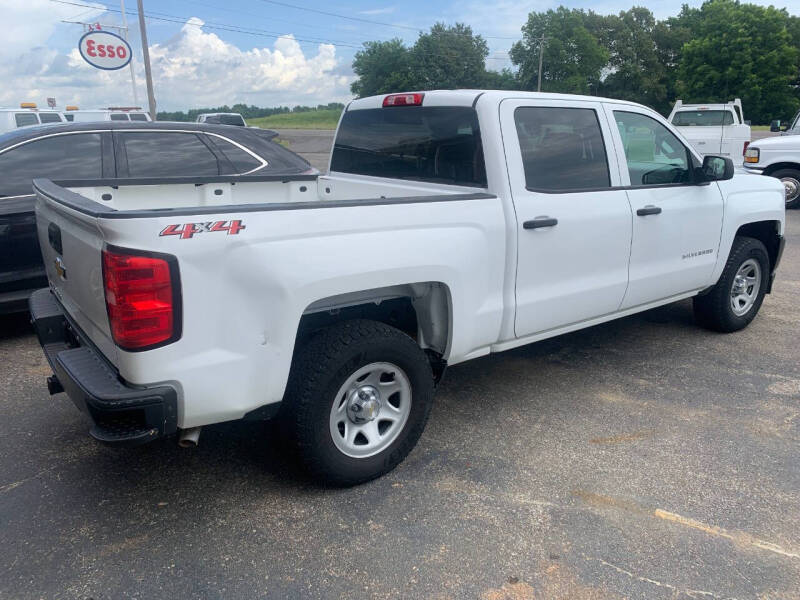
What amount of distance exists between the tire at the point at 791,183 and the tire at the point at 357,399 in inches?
469

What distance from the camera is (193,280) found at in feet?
7.72

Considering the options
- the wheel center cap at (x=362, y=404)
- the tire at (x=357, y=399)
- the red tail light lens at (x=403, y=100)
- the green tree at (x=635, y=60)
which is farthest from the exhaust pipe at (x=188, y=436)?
the green tree at (x=635, y=60)

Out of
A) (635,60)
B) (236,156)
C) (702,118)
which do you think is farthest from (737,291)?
(635,60)

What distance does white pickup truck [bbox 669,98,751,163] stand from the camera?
16.3 metres

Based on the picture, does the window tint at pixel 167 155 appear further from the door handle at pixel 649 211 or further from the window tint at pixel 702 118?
the window tint at pixel 702 118

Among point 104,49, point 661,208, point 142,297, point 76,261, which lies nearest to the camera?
point 142,297

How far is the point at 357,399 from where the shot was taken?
303cm

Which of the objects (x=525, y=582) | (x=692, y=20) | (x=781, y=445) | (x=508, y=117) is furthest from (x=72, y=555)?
(x=692, y=20)

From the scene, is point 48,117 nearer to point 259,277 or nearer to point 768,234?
point 768,234

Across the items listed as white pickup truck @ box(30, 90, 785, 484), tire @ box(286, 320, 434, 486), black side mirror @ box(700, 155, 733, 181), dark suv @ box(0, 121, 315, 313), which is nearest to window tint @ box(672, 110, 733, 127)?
white pickup truck @ box(30, 90, 785, 484)

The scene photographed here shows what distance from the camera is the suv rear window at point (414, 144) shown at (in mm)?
3559

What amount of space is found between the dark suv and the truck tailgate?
1.30 metres

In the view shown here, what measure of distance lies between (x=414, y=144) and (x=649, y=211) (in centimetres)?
158

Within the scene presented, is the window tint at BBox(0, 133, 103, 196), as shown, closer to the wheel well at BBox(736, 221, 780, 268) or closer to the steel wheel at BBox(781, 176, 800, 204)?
the wheel well at BBox(736, 221, 780, 268)
